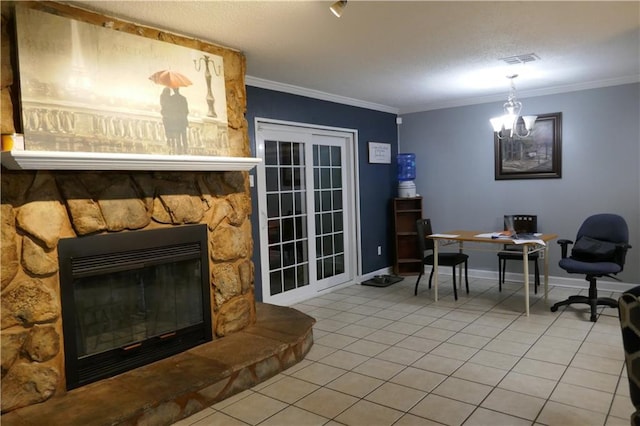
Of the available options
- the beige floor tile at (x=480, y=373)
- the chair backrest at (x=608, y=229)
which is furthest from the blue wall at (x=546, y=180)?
the beige floor tile at (x=480, y=373)

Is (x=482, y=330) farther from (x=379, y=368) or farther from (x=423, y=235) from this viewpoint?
(x=423, y=235)

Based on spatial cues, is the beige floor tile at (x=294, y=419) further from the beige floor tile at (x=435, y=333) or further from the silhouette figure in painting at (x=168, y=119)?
the silhouette figure in painting at (x=168, y=119)

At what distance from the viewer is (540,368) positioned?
3080 mm

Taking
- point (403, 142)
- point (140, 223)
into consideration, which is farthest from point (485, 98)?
point (140, 223)

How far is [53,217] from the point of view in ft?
7.95

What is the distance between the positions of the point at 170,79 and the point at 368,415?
242 cm

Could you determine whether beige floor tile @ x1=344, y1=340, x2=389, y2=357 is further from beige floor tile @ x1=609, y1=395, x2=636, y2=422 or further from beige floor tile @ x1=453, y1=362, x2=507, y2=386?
beige floor tile @ x1=609, y1=395, x2=636, y2=422

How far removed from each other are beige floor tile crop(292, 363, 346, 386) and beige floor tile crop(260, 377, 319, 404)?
0.18 feet

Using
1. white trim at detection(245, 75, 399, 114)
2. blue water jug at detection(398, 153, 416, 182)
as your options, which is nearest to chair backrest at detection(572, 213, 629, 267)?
blue water jug at detection(398, 153, 416, 182)

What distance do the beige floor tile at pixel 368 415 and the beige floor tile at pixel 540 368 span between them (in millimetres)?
1085

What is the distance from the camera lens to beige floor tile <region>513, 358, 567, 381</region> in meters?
2.97

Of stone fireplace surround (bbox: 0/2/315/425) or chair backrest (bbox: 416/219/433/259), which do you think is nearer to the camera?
stone fireplace surround (bbox: 0/2/315/425)

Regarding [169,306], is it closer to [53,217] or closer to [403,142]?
[53,217]

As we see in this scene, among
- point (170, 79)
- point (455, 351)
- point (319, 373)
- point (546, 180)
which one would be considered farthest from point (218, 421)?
point (546, 180)
